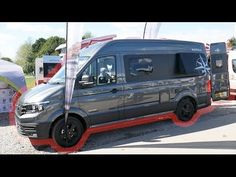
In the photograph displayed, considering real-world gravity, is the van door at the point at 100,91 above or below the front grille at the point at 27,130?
above

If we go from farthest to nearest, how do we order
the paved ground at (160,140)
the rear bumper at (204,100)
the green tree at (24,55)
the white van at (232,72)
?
the green tree at (24,55), the white van at (232,72), the rear bumper at (204,100), the paved ground at (160,140)

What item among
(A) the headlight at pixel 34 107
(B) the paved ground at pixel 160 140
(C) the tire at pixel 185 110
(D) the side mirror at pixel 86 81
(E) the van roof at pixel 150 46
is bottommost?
(B) the paved ground at pixel 160 140

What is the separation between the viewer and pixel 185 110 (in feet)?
28.7

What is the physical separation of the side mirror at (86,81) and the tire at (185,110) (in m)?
2.86

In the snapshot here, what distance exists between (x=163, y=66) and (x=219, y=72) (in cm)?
315

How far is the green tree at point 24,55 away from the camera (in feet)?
210

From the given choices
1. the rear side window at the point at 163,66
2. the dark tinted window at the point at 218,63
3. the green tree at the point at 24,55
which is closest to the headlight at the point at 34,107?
the rear side window at the point at 163,66

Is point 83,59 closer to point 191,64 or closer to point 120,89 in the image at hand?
point 120,89

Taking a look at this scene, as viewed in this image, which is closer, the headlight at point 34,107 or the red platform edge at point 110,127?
the headlight at point 34,107

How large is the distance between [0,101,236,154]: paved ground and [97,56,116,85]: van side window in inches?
55.5

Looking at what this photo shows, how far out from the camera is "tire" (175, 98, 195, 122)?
28.3ft

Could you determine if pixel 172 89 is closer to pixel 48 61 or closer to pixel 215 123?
pixel 215 123

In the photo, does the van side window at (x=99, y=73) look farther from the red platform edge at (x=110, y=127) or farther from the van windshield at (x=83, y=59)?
the red platform edge at (x=110, y=127)

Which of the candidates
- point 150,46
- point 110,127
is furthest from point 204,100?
point 110,127
